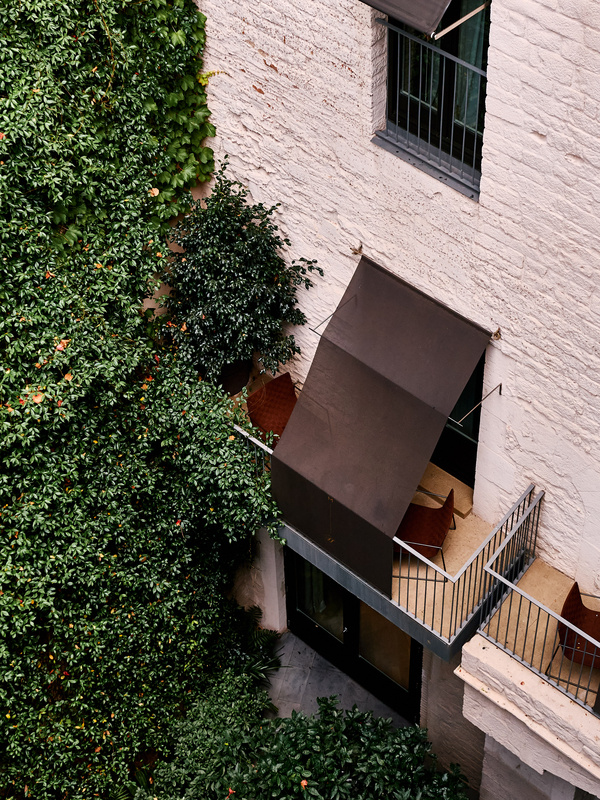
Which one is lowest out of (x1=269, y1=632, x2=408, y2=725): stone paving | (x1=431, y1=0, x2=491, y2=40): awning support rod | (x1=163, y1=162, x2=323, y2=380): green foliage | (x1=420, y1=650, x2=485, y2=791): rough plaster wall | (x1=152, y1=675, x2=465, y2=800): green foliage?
(x1=152, y1=675, x2=465, y2=800): green foliage

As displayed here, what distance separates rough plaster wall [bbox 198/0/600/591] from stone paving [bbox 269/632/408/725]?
447cm

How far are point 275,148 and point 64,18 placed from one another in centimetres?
268

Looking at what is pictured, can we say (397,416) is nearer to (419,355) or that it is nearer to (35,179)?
(419,355)

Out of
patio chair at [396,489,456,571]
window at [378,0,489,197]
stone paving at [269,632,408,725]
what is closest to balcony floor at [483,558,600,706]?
patio chair at [396,489,456,571]

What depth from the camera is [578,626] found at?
384 inches

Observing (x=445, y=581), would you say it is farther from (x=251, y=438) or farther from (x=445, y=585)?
(x=251, y=438)

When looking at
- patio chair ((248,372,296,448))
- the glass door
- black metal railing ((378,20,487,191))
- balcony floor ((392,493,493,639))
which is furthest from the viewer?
the glass door

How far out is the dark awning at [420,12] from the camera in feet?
26.5

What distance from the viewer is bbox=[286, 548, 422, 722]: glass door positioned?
13.5 m

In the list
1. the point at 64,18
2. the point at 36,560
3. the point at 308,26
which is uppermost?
the point at 308,26

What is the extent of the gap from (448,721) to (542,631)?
3.15 m

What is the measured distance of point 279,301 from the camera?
11781 mm

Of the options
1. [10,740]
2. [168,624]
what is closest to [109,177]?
[168,624]

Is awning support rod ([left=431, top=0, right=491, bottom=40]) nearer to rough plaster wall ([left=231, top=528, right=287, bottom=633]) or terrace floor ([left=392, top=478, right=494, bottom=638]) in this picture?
terrace floor ([left=392, top=478, right=494, bottom=638])
